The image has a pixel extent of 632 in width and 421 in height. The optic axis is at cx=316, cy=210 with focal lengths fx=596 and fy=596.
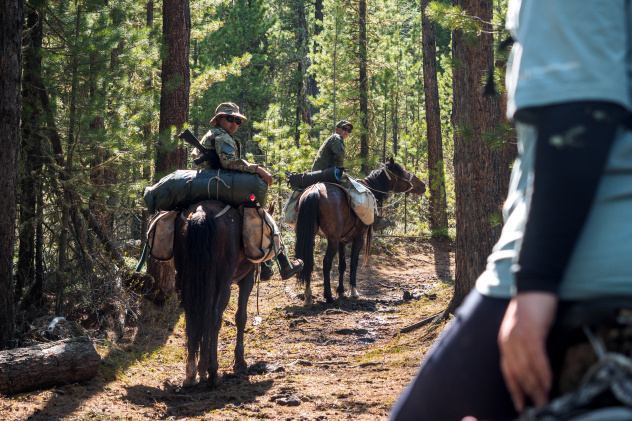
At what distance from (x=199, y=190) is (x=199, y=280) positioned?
3.50 ft

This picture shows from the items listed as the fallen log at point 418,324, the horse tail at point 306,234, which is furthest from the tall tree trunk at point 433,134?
the fallen log at point 418,324

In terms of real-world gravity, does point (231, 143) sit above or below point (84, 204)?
above

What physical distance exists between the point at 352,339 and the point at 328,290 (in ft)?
8.52

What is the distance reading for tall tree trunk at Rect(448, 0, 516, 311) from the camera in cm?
677

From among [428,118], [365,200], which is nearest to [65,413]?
[365,200]

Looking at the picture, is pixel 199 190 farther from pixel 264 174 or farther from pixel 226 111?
pixel 226 111

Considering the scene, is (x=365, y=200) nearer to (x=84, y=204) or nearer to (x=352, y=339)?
(x=352, y=339)

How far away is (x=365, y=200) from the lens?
1088 centimetres

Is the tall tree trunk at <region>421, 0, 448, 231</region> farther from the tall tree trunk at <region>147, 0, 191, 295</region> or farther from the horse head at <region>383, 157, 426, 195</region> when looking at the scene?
the tall tree trunk at <region>147, 0, 191, 295</region>

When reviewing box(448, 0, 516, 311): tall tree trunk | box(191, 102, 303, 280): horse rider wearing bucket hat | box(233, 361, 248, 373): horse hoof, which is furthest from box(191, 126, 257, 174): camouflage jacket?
box(448, 0, 516, 311): tall tree trunk

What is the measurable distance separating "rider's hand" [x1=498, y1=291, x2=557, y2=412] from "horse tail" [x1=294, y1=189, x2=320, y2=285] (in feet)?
29.4

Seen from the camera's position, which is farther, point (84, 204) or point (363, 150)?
point (363, 150)

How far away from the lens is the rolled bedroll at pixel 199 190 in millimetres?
6020

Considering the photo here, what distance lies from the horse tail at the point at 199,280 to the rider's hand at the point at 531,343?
179 inches
